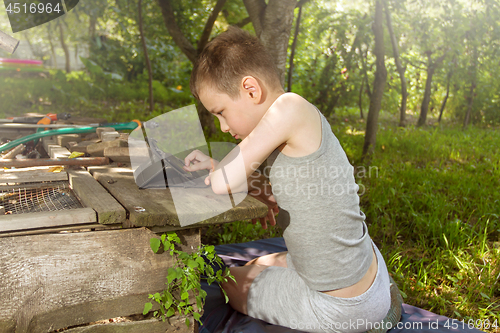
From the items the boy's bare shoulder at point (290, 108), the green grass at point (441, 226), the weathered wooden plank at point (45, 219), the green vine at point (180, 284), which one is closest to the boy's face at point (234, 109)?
the boy's bare shoulder at point (290, 108)

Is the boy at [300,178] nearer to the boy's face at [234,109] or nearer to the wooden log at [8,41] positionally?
the boy's face at [234,109]

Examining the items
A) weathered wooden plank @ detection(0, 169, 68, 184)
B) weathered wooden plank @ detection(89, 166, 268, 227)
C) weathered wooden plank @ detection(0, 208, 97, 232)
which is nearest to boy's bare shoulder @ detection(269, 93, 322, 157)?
weathered wooden plank @ detection(89, 166, 268, 227)

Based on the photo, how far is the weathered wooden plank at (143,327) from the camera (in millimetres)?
1346

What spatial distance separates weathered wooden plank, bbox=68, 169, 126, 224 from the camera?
1.24 metres

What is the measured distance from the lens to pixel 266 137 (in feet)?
4.40

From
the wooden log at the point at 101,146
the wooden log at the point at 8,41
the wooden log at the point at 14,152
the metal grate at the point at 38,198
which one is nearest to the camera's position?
the metal grate at the point at 38,198

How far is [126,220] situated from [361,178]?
130 inches

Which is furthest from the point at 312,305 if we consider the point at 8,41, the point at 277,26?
the point at 277,26

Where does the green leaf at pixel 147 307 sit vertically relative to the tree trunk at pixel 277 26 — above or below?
below

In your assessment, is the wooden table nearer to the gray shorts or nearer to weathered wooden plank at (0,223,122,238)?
weathered wooden plank at (0,223,122,238)

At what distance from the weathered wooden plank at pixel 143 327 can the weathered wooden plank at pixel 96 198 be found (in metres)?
0.41

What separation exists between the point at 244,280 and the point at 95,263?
2.30 ft

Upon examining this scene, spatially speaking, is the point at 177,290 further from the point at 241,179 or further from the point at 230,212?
the point at 241,179

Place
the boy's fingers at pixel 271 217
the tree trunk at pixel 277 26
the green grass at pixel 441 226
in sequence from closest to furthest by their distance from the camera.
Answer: the boy's fingers at pixel 271 217, the green grass at pixel 441 226, the tree trunk at pixel 277 26
